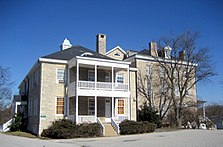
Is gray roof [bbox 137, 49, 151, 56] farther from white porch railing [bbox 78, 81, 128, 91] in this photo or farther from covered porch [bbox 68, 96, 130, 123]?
white porch railing [bbox 78, 81, 128, 91]

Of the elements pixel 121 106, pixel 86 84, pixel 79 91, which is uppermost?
pixel 86 84

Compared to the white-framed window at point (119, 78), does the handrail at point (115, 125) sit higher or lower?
lower

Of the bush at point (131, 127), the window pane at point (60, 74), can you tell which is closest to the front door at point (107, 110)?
the bush at point (131, 127)

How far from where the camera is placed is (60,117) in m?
25.6

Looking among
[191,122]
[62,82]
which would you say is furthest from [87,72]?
[191,122]

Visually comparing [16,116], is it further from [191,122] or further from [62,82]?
[191,122]

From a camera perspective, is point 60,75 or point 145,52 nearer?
point 60,75

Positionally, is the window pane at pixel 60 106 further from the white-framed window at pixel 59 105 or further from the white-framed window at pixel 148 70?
the white-framed window at pixel 148 70

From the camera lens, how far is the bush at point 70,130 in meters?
22.1

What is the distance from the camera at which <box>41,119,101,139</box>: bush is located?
2209cm

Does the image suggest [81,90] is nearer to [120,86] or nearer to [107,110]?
[120,86]

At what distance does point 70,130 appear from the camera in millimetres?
22219

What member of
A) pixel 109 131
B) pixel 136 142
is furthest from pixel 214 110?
pixel 136 142

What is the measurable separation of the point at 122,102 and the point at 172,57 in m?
10.5
